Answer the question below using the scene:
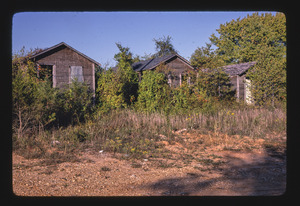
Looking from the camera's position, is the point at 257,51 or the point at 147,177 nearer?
the point at 147,177

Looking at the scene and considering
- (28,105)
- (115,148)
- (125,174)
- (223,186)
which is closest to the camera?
(223,186)

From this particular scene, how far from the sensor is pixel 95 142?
24.6 feet

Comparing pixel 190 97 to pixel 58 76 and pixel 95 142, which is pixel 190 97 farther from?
pixel 58 76

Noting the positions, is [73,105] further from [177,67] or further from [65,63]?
[177,67]

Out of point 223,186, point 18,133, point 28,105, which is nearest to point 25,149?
point 18,133

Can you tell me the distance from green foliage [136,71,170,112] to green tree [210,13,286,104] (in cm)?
538

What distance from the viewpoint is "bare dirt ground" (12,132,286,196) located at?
4.20 meters

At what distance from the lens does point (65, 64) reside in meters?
15.8

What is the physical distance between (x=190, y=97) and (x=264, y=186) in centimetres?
922

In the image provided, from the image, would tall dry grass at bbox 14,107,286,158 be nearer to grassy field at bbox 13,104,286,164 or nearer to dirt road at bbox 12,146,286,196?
grassy field at bbox 13,104,286,164

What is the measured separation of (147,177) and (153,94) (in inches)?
359

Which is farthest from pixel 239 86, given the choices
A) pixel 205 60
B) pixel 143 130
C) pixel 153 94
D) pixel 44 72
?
pixel 44 72

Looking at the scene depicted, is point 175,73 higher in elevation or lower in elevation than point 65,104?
higher

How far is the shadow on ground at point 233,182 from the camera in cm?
415
